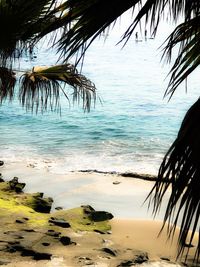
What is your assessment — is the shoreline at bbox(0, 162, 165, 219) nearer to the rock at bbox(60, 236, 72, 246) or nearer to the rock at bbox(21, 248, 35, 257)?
the rock at bbox(60, 236, 72, 246)

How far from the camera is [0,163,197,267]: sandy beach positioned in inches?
234

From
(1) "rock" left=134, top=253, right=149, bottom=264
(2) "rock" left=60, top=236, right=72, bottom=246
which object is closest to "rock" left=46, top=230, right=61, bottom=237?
(2) "rock" left=60, top=236, right=72, bottom=246

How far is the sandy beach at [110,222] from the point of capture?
5946 millimetres

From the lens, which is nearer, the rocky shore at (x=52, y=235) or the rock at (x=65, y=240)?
the rocky shore at (x=52, y=235)

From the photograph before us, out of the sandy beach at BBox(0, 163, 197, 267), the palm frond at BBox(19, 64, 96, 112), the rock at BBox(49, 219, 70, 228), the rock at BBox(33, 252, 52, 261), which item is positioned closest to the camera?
the palm frond at BBox(19, 64, 96, 112)

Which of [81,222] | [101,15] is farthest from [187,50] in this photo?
[81,222]

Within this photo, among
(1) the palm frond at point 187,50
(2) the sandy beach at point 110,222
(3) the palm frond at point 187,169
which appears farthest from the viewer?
(2) the sandy beach at point 110,222

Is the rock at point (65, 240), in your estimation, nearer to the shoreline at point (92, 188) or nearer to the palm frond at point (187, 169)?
the shoreline at point (92, 188)

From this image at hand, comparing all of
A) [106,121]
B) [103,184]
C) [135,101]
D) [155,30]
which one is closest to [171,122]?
[106,121]

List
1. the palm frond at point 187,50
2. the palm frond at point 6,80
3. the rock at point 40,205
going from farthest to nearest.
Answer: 1. the rock at point 40,205
2. the palm frond at point 6,80
3. the palm frond at point 187,50

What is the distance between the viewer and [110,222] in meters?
8.30

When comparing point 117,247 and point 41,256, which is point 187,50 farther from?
point 117,247

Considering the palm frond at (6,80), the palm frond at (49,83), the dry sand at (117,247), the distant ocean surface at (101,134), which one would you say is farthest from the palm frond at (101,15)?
the distant ocean surface at (101,134)

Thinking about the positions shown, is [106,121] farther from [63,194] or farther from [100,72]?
[100,72]
